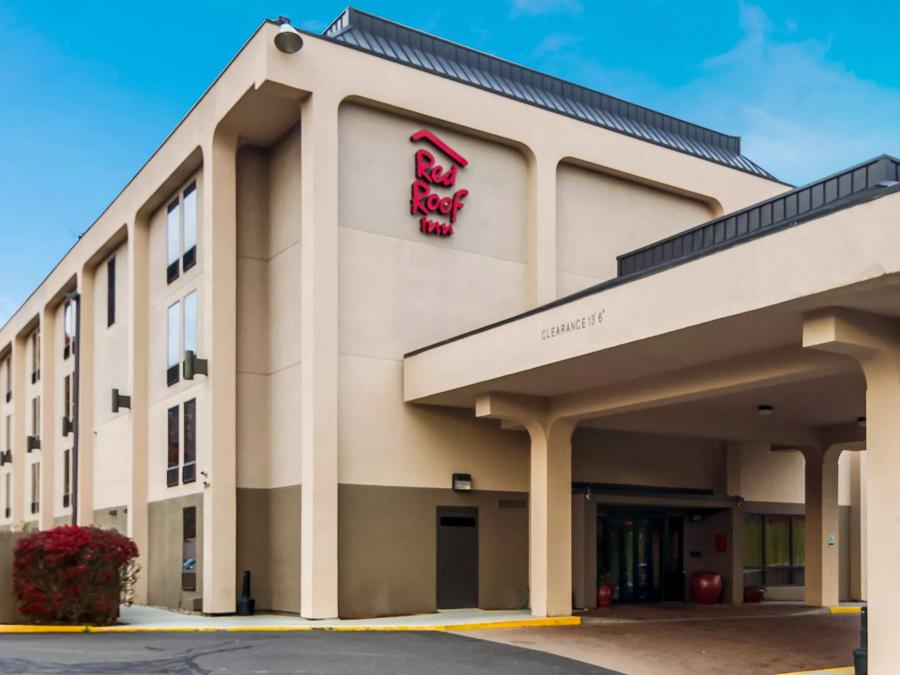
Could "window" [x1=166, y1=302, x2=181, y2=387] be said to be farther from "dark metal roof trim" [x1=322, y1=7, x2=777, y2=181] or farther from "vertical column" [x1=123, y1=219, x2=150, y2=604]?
"dark metal roof trim" [x1=322, y1=7, x2=777, y2=181]

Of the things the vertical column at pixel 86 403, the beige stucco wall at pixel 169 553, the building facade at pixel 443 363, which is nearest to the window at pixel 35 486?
the vertical column at pixel 86 403

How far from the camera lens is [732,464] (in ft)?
87.1

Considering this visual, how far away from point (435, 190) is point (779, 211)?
785cm

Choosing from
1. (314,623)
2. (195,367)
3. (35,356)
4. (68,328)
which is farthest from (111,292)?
(314,623)

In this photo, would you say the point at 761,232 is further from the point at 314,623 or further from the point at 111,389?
the point at 111,389

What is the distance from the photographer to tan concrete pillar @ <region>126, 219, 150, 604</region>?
86.5 feet

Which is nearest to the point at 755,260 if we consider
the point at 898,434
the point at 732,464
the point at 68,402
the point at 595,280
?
the point at 898,434

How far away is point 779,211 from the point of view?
17.9 meters

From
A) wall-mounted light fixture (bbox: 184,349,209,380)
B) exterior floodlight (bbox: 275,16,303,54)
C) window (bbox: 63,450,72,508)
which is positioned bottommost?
window (bbox: 63,450,72,508)

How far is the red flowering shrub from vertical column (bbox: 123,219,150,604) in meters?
6.70

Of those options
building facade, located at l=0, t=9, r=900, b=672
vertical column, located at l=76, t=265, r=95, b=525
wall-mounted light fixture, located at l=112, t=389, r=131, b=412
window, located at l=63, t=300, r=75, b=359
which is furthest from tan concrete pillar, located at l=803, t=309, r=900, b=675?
window, located at l=63, t=300, r=75, b=359

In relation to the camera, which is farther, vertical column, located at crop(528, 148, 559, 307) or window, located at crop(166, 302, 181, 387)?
window, located at crop(166, 302, 181, 387)

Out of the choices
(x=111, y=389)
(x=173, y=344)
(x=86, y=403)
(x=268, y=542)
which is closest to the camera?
(x=268, y=542)

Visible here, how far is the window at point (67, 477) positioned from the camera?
35.2m
